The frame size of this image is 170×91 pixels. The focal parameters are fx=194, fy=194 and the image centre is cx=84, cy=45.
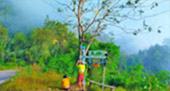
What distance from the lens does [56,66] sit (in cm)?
1507

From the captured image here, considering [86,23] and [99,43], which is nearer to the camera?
[86,23]

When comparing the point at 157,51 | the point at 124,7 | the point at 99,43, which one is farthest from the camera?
the point at 157,51

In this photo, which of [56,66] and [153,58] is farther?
[153,58]

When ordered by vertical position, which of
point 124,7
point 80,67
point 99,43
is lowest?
point 80,67

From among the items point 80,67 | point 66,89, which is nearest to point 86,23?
point 80,67

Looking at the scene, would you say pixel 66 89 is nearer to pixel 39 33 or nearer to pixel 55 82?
pixel 55 82

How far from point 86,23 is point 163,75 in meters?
6.35

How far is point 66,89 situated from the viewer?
28.8 ft

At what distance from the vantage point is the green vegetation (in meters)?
11.0

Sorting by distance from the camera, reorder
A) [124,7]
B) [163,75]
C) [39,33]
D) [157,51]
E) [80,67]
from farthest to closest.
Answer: [157,51] < [39,33] < [163,75] < [124,7] < [80,67]

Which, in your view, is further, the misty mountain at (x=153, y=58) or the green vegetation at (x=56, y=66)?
the misty mountain at (x=153, y=58)

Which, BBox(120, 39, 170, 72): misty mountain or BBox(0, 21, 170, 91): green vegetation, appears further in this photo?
BBox(120, 39, 170, 72): misty mountain

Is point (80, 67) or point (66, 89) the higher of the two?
point (80, 67)

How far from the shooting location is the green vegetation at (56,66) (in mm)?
10975
